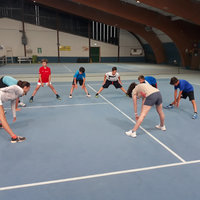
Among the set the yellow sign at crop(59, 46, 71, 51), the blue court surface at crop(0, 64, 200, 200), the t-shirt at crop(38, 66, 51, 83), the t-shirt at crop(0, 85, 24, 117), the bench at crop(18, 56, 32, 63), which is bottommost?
the blue court surface at crop(0, 64, 200, 200)

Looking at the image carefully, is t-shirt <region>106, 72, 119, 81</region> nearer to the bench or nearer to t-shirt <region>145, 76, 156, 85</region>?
t-shirt <region>145, 76, 156, 85</region>

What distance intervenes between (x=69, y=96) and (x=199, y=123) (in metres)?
5.77

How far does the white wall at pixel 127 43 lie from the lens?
114 feet

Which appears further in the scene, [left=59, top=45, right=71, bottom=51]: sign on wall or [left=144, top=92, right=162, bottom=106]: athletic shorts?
[left=59, top=45, right=71, bottom=51]: sign on wall

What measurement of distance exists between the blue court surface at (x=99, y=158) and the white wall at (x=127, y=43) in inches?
1157

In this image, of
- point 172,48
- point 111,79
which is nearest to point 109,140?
point 111,79

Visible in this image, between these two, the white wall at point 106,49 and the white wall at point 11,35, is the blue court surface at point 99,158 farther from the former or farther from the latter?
the white wall at point 106,49

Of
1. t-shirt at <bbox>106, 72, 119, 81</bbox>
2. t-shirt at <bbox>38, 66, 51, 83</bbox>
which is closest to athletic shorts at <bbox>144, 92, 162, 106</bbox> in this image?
t-shirt at <bbox>106, 72, 119, 81</bbox>

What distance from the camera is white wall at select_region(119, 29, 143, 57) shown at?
114 ft

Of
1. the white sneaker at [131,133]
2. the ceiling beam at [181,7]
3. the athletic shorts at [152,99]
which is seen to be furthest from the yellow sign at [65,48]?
the athletic shorts at [152,99]

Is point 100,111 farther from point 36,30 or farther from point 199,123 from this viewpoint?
point 36,30

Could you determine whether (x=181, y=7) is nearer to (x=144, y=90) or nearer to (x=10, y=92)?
(x=144, y=90)

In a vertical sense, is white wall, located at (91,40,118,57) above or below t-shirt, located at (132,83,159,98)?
above

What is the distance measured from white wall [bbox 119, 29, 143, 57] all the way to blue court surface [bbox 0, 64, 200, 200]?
29378 mm
